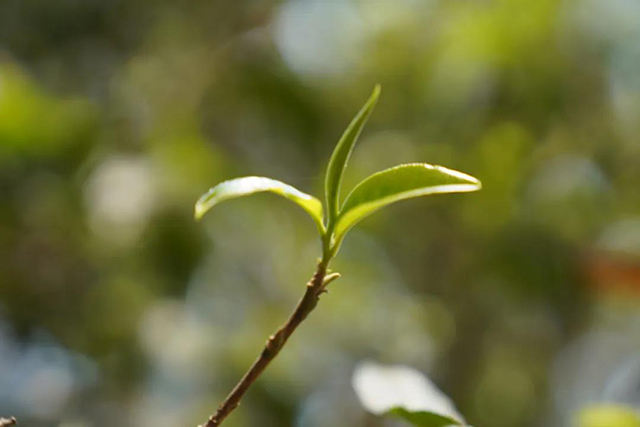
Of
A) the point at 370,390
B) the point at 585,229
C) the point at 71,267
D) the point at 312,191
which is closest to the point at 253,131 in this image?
the point at 312,191

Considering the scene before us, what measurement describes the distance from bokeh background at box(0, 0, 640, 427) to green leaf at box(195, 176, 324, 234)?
91 centimetres

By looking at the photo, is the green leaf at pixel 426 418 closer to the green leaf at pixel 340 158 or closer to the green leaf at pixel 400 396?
the green leaf at pixel 400 396

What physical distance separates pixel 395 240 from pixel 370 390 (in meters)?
1.16

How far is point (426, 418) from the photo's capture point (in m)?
0.43

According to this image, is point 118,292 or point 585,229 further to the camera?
point 585,229

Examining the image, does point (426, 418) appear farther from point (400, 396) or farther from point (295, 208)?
point (295, 208)

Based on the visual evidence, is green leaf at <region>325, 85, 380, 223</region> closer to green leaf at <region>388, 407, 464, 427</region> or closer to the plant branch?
the plant branch

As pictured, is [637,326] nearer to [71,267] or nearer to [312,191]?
[312,191]

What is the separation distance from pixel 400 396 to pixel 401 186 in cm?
23

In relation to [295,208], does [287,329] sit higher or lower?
lower

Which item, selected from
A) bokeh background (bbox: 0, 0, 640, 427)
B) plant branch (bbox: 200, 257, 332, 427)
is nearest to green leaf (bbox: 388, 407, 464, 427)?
plant branch (bbox: 200, 257, 332, 427)

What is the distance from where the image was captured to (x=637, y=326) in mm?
2039

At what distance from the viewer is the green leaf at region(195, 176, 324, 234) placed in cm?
31

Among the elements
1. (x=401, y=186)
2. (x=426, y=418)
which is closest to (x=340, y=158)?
(x=401, y=186)
